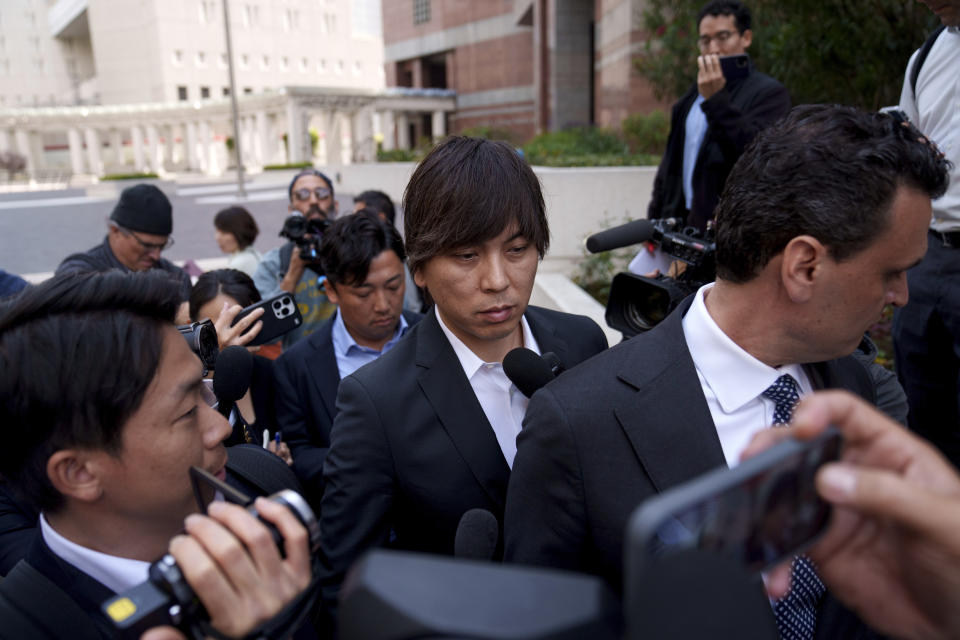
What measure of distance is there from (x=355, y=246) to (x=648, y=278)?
1.48 metres

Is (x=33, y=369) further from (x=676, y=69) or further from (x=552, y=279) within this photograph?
(x=676, y=69)

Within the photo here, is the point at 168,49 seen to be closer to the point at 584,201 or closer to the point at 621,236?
the point at 584,201

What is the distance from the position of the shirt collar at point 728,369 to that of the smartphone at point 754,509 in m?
0.69

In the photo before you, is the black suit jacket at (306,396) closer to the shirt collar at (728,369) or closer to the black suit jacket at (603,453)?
the black suit jacket at (603,453)

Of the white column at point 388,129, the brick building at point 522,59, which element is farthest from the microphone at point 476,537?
the white column at point 388,129

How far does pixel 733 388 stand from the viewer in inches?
58.7

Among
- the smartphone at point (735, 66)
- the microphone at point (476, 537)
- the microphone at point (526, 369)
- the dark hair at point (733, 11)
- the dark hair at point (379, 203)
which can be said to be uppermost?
the dark hair at point (733, 11)

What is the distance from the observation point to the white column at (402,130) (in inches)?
1919

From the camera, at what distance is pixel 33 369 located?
124cm

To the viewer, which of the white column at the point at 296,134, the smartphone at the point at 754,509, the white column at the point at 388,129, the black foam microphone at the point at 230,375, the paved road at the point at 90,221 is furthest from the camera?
the white column at the point at 388,129

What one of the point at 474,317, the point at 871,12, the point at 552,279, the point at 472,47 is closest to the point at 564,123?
the point at 472,47

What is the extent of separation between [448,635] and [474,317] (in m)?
1.29

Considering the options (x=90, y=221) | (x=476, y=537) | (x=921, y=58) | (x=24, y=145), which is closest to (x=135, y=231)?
(x=476, y=537)

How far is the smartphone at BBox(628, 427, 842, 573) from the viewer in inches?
23.6
